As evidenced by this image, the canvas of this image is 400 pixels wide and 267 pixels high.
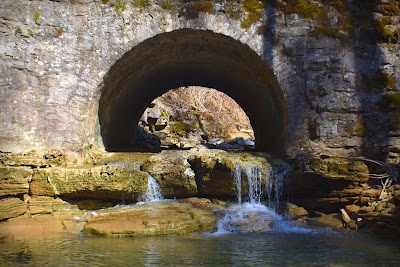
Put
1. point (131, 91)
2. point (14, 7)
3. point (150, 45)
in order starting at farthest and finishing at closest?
1. point (131, 91)
2. point (150, 45)
3. point (14, 7)

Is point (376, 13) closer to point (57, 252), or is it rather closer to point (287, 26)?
point (287, 26)

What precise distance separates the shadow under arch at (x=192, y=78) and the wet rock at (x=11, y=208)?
198cm

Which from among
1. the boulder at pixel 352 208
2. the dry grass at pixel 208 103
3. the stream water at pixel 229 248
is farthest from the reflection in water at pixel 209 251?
the dry grass at pixel 208 103

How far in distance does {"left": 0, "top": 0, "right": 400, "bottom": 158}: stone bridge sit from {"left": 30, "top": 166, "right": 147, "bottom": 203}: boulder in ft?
1.83

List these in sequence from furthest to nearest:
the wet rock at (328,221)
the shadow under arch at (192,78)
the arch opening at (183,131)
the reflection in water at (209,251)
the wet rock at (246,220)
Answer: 1. the arch opening at (183,131)
2. the shadow under arch at (192,78)
3. the wet rock at (328,221)
4. the wet rock at (246,220)
5. the reflection in water at (209,251)

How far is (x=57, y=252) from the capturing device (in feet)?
12.8

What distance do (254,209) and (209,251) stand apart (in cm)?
188

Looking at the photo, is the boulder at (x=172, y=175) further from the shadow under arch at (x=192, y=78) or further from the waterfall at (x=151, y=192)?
the shadow under arch at (x=192, y=78)

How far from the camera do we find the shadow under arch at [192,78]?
6.43m

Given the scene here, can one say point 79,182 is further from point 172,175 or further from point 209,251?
point 209,251

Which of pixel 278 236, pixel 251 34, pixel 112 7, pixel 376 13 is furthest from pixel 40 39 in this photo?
pixel 376 13

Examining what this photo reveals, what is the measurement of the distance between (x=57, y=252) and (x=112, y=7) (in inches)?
148

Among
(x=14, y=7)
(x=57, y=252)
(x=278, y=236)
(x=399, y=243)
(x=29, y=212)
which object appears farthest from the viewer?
(x=14, y=7)

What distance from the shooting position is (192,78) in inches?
359
